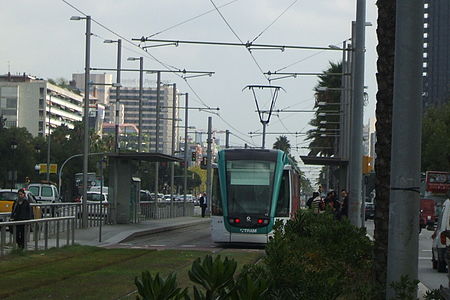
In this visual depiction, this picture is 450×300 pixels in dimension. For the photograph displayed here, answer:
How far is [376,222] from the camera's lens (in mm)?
12367

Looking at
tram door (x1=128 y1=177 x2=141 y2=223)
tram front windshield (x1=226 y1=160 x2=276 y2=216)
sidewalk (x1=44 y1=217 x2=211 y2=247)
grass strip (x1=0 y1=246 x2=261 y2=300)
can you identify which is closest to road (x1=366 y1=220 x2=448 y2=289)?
grass strip (x1=0 y1=246 x2=261 y2=300)

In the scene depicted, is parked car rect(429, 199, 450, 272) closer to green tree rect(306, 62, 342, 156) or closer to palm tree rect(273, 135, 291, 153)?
green tree rect(306, 62, 342, 156)

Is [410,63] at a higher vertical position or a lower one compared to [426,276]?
Result: higher

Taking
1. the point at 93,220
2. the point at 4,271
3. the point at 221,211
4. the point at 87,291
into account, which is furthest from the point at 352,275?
the point at 93,220

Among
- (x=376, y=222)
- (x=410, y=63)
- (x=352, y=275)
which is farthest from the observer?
(x=352, y=275)

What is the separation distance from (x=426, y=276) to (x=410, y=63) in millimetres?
15543

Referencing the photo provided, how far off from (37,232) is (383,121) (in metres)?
14.9

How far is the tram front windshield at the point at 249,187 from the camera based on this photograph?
3244 cm

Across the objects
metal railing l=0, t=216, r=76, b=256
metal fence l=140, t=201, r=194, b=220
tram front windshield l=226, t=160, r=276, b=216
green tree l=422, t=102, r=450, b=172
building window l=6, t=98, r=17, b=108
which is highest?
building window l=6, t=98, r=17, b=108

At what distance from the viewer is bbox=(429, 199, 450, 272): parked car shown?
2267 cm

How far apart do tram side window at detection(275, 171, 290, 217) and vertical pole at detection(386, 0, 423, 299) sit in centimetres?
2379

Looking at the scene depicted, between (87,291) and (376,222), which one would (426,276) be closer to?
(87,291)

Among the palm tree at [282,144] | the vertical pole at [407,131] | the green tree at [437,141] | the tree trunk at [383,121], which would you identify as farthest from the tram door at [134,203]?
the palm tree at [282,144]

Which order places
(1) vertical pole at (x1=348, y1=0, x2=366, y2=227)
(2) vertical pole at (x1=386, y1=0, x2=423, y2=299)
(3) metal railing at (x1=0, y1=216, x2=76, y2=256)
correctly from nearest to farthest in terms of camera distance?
(2) vertical pole at (x1=386, y1=0, x2=423, y2=299)
(3) metal railing at (x1=0, y1=216, x2=76, y2=256)
(1) vertical pole at (x1=348, y1=0, x2=366, y2=227)
